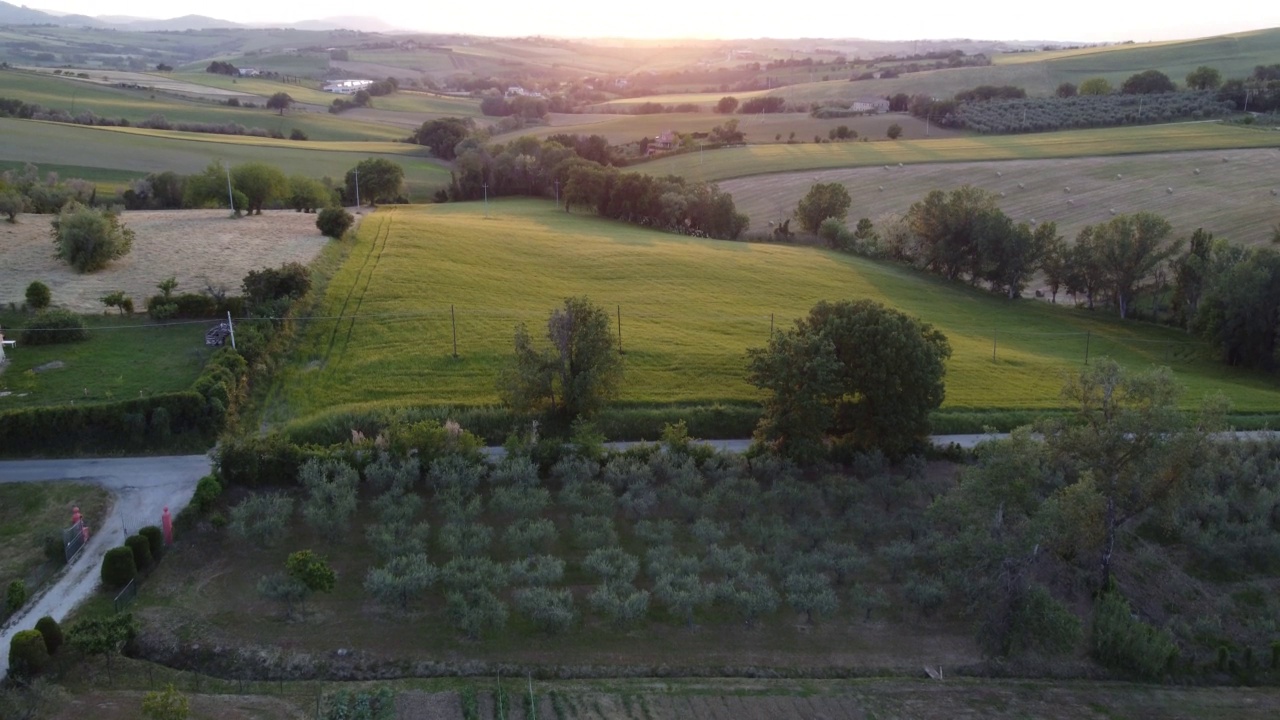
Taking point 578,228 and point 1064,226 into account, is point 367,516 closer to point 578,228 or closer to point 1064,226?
point 578,228

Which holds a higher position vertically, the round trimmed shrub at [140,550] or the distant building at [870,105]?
the distant building at [870,105]

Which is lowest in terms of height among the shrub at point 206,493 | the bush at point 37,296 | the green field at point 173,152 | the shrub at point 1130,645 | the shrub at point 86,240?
the shrub at point 1130,645

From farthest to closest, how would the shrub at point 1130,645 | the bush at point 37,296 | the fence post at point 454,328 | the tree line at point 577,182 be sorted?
1. the tree line at point 577,182
2. the bush at point 37,296
3. the fence post at point 454,328
4. the shrub at point 1130,645

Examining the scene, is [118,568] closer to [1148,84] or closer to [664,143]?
[664,143]

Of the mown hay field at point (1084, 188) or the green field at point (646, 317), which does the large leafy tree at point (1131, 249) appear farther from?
the mown hay field at point (1084, 188)

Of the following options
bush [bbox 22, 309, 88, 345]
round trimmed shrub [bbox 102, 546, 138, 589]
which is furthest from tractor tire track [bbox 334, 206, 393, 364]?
round trimmed shrub [bbox 102, 546, 138, 589]

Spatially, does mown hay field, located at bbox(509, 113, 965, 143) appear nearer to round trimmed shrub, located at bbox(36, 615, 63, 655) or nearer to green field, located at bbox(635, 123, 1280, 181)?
green field, located at bbox(635, 123, 1280, 181)

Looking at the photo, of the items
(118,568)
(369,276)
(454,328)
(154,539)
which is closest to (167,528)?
(154,539)

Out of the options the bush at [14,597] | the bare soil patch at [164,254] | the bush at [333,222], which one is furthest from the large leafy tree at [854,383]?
the bush at [333,222]
